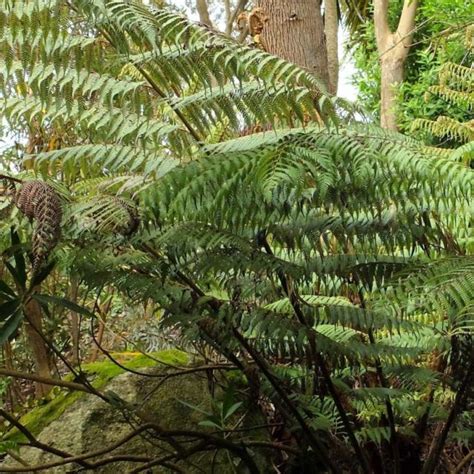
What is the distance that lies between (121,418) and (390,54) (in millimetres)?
5076

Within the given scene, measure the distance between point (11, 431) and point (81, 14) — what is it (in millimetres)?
1450

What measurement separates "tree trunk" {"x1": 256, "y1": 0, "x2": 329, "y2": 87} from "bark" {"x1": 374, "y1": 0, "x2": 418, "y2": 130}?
2.87 meters

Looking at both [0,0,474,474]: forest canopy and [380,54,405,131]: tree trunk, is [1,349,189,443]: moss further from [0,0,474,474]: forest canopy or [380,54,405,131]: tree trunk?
[380,54,405,131]: tree trunk

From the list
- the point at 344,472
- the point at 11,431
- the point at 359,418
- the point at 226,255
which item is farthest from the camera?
the point at 11,431

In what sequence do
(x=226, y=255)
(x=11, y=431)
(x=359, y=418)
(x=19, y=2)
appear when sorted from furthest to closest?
(x=11, y=431) < (x=359, y=418) < (x=226, y=255) < (x=19, y=2)

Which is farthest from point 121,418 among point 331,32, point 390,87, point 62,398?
point 390,87

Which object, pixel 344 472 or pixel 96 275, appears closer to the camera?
pixel 96 275

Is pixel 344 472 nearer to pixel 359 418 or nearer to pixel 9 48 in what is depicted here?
pixel 359 418

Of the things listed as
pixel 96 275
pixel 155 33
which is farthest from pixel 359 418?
pixel 155 33

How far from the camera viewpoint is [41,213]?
1263 millimetres

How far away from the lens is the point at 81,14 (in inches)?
59.0

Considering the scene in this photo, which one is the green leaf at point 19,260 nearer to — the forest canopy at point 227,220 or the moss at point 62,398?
the forest canopy at point 227,220

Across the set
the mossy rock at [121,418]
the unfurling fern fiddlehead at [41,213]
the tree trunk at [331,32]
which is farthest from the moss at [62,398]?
the tree trunk at [331,32]

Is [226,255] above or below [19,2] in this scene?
below
